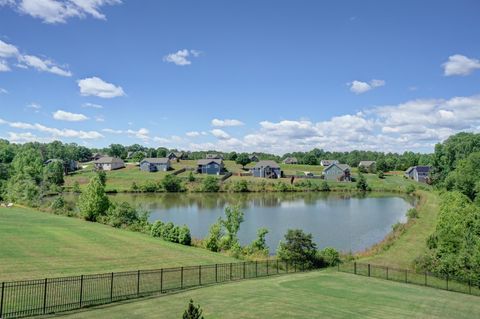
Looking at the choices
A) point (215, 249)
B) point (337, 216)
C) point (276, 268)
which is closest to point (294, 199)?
point (337, 216)

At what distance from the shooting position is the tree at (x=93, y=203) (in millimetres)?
48031

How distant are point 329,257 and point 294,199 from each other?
203ft

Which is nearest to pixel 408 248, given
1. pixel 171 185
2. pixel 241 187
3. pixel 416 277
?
pixel 416 277

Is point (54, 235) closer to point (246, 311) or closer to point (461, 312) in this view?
point (246, 311)

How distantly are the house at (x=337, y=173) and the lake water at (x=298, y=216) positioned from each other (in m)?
31.1

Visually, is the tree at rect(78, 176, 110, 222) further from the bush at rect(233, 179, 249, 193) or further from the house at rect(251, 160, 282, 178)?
the house at rect(251, 160, 282, 178)

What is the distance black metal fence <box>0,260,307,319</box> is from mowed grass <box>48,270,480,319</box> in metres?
1.05

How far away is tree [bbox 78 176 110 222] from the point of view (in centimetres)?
4803

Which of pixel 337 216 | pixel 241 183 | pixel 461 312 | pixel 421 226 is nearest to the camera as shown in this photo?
pixel 461 312

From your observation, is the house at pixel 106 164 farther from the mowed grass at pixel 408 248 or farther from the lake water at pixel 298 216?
the mowed grass at pixel 408 248

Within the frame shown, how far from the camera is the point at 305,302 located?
1928 cm

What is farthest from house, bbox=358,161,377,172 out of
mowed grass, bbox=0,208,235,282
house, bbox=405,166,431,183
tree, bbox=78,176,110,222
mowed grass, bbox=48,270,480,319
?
mowed grass, bbox=48,270,480,319

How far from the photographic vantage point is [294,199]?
9406 cm

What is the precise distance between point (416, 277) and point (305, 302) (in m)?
12.5
